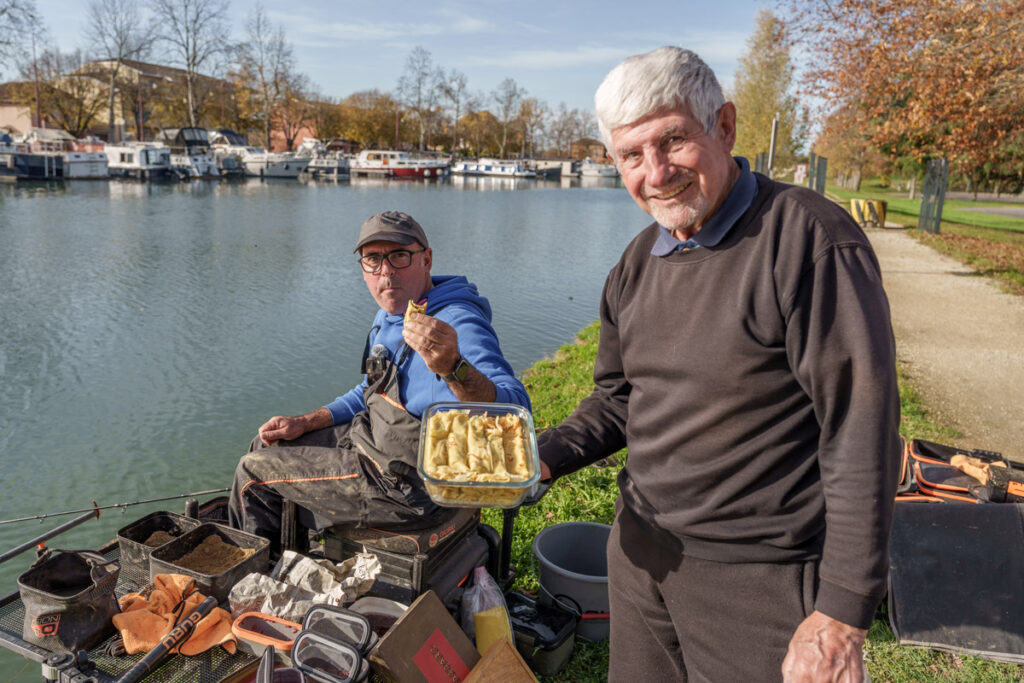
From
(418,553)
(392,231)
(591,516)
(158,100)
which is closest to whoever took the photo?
(418,553)

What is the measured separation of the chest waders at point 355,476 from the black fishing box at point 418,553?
0.09 meters

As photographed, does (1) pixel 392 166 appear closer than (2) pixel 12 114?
Yes

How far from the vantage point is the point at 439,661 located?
9.71 ft

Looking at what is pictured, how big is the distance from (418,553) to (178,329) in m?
9.49

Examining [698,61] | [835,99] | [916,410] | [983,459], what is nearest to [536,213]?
[835,99]

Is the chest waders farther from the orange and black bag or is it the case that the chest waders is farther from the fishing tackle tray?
the orange and black bag

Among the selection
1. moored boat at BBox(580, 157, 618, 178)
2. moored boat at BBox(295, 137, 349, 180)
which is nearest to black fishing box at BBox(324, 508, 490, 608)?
moored boat at BBox(295, 137, 349, 180)

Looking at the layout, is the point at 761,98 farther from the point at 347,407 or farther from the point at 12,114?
the point at 12,114

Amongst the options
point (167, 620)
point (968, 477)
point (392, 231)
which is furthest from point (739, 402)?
point (968, 477)

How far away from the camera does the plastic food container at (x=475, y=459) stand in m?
2.17

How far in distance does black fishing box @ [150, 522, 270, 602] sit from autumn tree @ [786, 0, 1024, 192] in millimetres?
11087

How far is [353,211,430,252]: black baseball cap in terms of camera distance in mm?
3709

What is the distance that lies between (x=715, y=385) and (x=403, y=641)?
1786 mm

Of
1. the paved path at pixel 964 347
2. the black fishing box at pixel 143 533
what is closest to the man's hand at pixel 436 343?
the black fishing box at pixel 143 533
